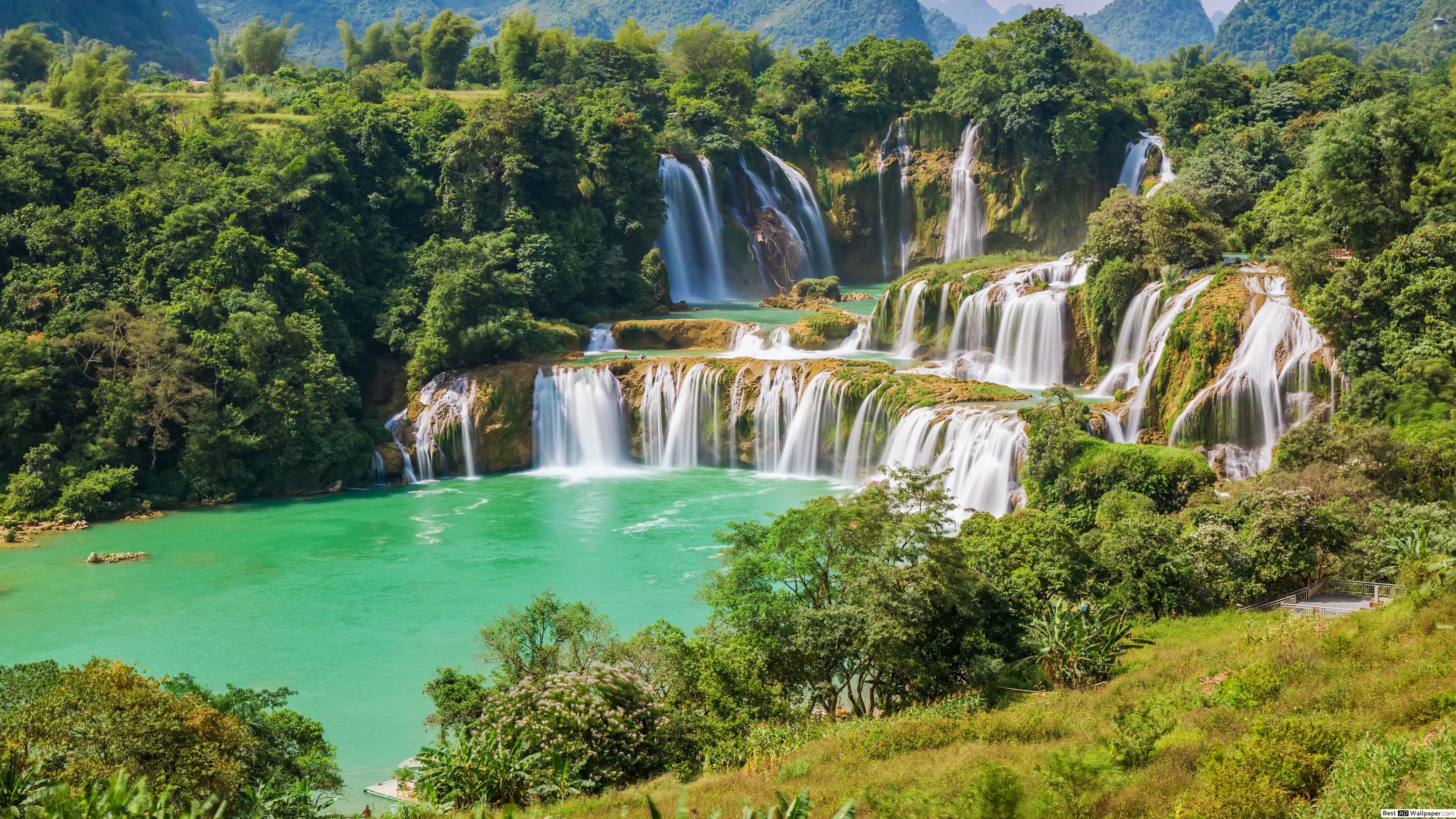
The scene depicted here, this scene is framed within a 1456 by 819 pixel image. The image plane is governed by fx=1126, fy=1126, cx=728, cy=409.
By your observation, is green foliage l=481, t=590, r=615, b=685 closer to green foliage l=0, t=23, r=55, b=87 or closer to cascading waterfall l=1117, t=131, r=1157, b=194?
cascading waterfall l=1117, t=131, r=1157, b=194

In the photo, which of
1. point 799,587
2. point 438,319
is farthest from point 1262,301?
point 438,319

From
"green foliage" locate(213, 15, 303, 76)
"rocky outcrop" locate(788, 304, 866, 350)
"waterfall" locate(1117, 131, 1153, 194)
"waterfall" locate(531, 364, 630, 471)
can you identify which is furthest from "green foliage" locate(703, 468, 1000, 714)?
"green foliage" locate(213, 15, 303, 76)

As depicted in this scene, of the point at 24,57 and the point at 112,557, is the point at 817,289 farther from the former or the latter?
the point at 24,57

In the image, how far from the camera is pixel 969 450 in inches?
985

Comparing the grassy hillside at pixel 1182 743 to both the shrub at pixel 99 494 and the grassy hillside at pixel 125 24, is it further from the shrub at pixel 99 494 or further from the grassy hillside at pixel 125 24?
the grassy hillside at pixel 125 24

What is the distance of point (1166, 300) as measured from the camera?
2628 centimetres

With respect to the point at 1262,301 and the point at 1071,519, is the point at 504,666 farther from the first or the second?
the point at 1262,301

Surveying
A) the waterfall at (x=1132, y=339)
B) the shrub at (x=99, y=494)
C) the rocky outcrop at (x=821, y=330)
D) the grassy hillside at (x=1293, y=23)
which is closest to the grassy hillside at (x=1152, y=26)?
the grassy hillside at (x=1293, y=23)

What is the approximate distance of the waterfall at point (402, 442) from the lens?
103 feet

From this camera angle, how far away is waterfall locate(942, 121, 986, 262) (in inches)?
1923

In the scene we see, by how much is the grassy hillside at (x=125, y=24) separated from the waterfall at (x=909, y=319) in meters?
68.5

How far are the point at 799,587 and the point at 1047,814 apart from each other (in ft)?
36.2

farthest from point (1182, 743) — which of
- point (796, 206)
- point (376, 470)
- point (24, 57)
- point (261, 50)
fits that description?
point (261, 50)

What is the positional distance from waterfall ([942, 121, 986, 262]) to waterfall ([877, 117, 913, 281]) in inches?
82.8
